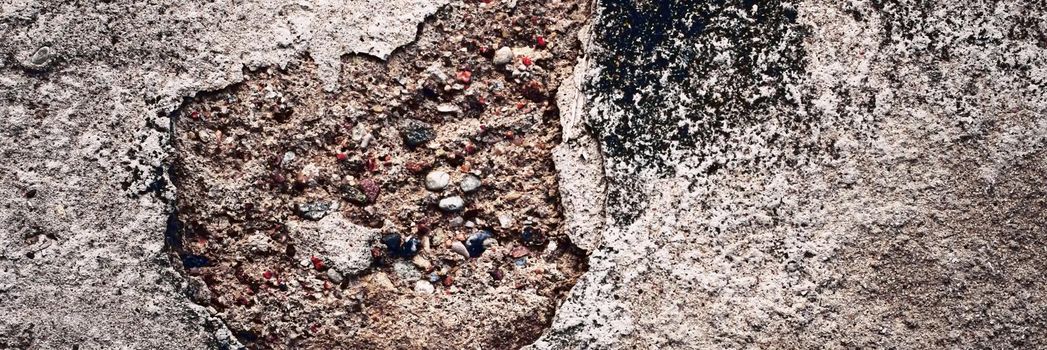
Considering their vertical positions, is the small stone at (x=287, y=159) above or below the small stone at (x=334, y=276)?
above

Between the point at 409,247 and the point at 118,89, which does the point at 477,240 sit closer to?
the point at 409,247

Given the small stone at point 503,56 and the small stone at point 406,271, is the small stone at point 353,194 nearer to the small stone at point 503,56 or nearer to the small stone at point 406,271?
the small stone at point 406,271

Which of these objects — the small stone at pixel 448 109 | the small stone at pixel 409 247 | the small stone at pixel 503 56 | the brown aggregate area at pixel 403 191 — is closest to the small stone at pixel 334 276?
the brown aggregate area at pixel 403 191

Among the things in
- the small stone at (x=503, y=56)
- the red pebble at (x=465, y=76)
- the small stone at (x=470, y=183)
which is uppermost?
the small stone at (x=503, y=56)

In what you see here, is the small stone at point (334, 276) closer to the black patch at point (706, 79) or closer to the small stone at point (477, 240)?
the small stone at point (477, 240)

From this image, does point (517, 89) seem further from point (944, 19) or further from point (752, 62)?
point (944, 19)

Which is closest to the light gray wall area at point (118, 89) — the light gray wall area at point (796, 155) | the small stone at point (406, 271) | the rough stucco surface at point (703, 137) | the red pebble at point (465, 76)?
the rough stucco surface at point (703, 137)

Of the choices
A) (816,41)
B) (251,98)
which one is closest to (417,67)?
(251,98)
